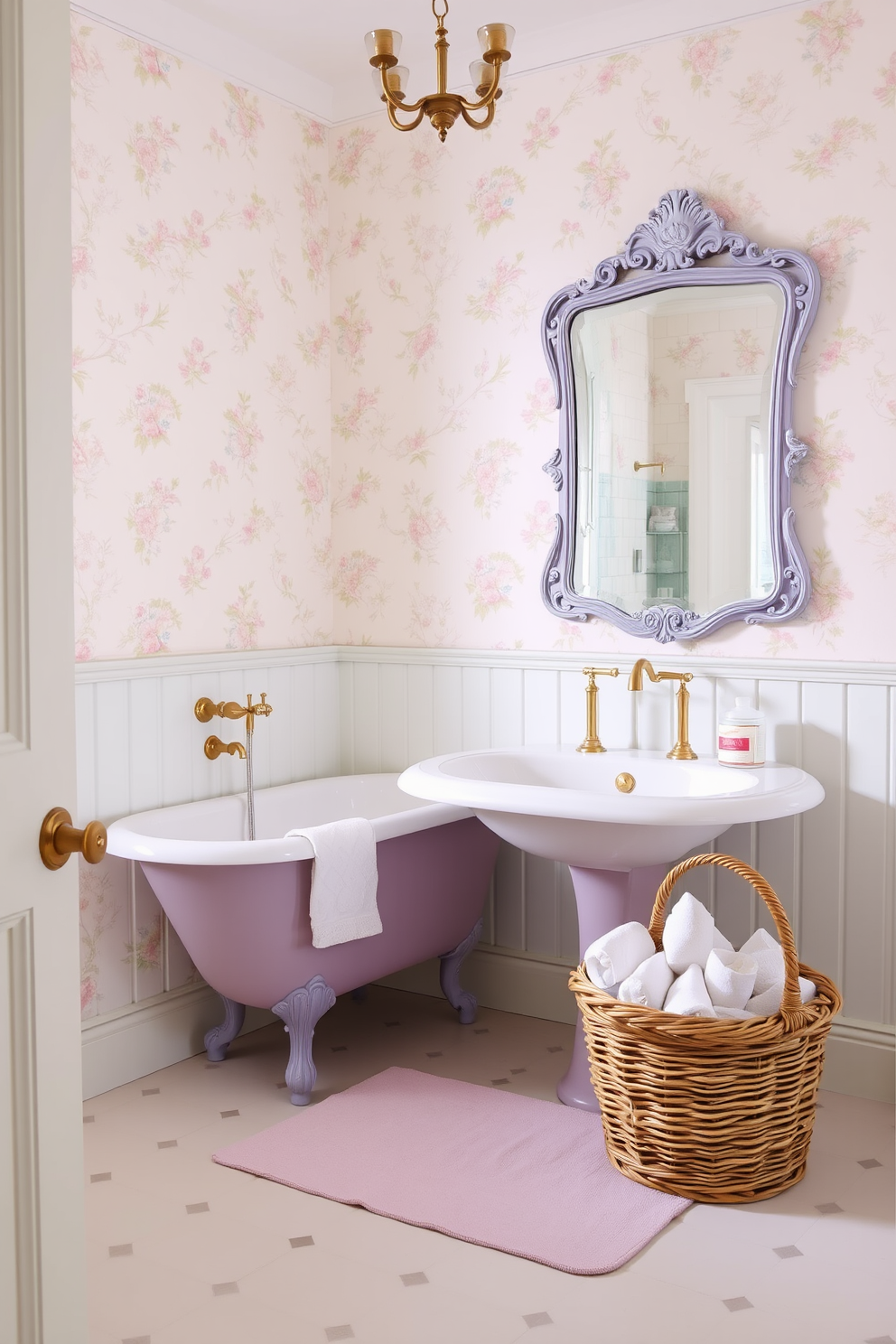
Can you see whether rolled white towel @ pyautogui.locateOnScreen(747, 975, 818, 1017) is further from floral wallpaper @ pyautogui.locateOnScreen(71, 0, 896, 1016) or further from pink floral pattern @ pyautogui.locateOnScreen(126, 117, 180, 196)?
pink floral pattern @ pyautogui.locateOnScreen(126, 117, 180, 196)

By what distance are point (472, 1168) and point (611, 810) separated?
77cm

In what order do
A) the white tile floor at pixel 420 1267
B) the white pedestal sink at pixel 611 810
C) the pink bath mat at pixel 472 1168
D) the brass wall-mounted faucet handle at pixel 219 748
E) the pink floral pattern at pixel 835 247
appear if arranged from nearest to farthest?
the white tile floor at pixel 420 1267 < the pink bath mat at pixel 472 1168 < the white pedestal sink at pixel 611 810 < the pink floral pattern at pixel 835 247 < the brass wall-mounted faucet handle at pixel 219 748

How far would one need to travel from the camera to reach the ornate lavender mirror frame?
2869 millimetres

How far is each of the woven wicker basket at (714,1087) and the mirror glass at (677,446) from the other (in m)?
0.92

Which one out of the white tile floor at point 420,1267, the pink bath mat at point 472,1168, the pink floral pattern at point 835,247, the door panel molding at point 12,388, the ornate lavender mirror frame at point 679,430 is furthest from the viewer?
the ornate lavender mirror frame at point 679,430

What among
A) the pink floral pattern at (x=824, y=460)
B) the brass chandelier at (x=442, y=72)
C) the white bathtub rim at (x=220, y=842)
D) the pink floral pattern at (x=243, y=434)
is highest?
the brass chandelier at (x=442, y=72)

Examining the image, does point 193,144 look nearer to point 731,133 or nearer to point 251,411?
point 251,411

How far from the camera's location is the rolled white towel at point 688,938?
237 centimetres

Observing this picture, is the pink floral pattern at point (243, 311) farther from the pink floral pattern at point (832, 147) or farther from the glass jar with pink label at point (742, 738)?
the glass jar with pink label at point (742, 738)

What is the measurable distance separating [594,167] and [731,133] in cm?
38

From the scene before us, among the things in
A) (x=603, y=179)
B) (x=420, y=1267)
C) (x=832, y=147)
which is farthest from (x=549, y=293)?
(x=420, y=1267)

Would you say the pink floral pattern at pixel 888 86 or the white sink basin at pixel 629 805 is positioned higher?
the pink floral pattern at pixel 888 86

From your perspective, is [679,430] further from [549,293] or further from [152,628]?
[152,628]

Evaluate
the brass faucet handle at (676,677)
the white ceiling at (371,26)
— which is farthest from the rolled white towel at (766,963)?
the white ceiling at (371,26)
